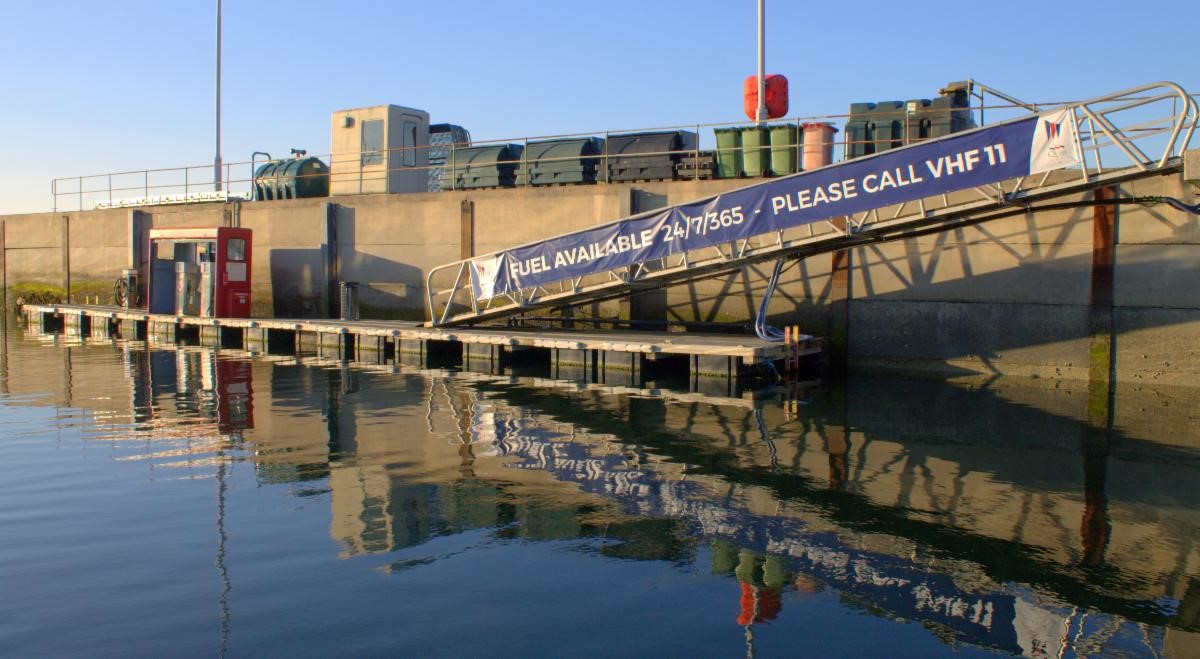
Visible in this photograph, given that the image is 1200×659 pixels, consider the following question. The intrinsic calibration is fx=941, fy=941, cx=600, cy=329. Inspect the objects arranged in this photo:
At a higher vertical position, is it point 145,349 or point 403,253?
point 403,253

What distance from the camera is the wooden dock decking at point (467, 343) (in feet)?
58.8

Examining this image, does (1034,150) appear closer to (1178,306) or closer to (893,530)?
(1178,306)

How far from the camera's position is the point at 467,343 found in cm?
2114

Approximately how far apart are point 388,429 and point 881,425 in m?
6.99

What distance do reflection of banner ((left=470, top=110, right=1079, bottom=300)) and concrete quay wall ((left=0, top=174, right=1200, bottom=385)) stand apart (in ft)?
10.4

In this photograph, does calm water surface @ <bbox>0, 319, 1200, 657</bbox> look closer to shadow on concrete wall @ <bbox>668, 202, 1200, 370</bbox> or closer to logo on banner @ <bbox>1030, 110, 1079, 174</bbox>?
shadow on concrete wall @ <bbox>668, 202, 1200, 370</bbox>

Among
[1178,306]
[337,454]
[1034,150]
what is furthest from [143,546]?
[1178,306]

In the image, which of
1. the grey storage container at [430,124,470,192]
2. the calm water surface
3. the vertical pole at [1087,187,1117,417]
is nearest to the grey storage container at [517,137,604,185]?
the grey storage container at [430,124,470,192]

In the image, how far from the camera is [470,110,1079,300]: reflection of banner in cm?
1454

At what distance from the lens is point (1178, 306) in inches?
666

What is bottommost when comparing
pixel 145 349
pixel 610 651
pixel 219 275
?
pixel 610 651

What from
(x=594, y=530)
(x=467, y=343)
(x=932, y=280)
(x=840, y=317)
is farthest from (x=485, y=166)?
(x=594, y=530)

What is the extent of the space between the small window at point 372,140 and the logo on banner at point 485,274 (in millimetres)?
9836

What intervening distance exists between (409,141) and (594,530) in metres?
24.3
